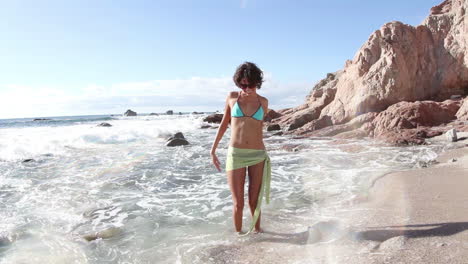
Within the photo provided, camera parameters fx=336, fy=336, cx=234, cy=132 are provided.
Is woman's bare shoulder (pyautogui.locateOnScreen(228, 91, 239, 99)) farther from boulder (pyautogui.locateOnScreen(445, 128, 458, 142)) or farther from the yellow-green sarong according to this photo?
boulder (pyautogui.locateOnScreen(445, 128, 458, 142))

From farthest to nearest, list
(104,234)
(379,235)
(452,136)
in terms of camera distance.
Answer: (452,136) < (104,234) < (379,235)

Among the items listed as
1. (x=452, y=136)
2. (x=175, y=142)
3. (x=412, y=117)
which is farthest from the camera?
(x=175, y=142)

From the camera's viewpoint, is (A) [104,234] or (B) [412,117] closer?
(A) [104,234]

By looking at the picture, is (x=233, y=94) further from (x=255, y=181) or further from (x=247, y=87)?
(x=255, y=181)

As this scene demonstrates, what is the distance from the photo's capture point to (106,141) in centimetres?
1659

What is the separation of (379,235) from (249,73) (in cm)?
204

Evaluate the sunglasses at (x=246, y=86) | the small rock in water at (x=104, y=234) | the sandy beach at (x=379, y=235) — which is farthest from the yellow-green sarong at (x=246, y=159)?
the small rock in water at (x=104, y=234)

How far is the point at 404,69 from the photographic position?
16859mm

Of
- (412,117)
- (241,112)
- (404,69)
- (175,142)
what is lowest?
(175,142)

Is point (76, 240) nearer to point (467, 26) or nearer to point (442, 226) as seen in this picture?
point (442, 226)

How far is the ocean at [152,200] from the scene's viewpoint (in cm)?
363

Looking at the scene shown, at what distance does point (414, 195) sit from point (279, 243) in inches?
93.2

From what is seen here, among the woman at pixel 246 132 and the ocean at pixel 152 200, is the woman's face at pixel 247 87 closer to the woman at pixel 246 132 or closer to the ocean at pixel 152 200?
the woman at pixel 246 132

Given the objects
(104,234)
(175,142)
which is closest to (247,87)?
(104,234)
